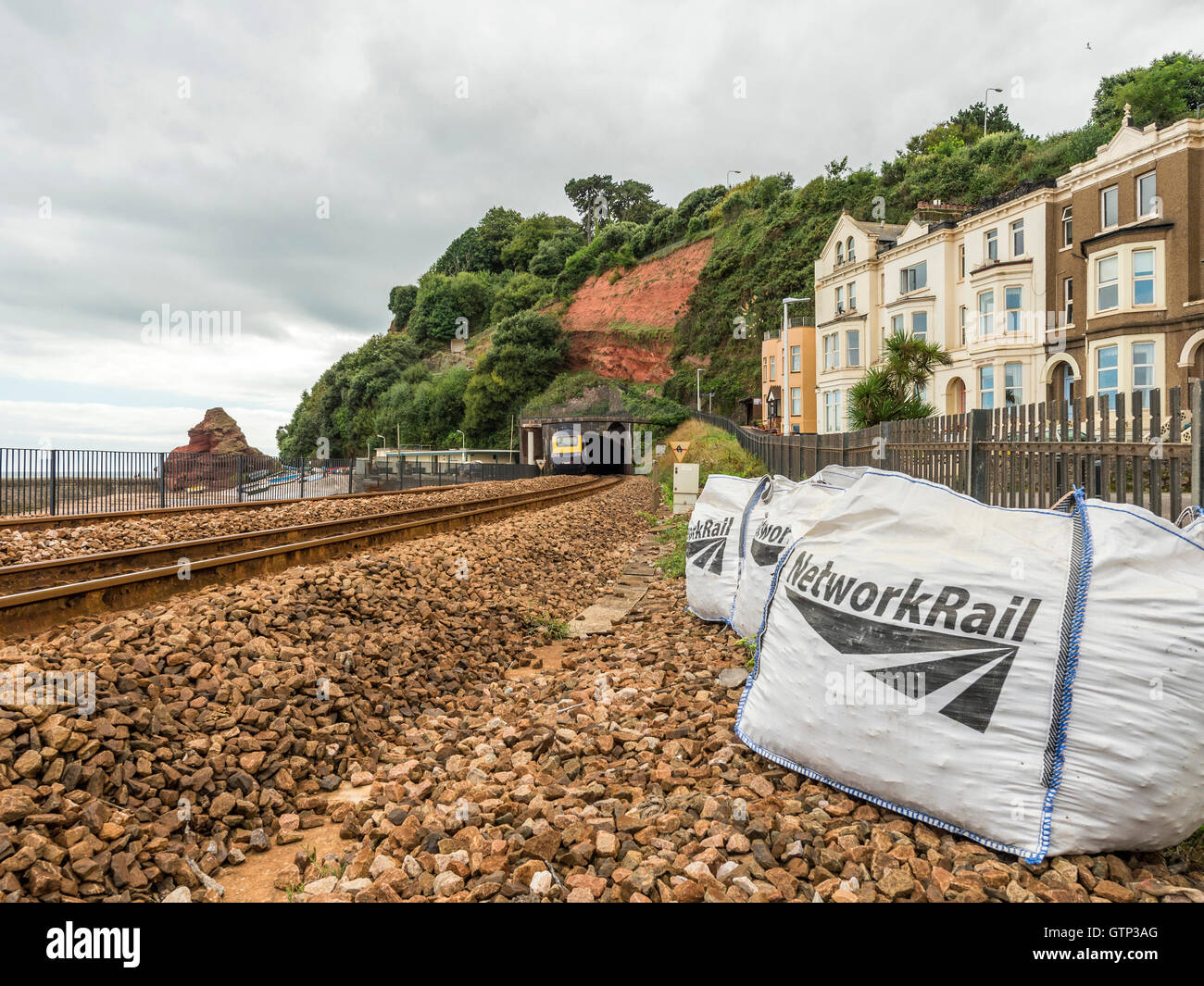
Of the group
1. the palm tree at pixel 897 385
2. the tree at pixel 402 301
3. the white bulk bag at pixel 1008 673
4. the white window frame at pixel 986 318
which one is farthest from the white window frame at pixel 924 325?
the tree at pixel 402 301

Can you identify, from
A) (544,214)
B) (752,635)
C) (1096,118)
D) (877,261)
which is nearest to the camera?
(752,635)

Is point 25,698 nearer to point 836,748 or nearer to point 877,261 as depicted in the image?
point 836,748

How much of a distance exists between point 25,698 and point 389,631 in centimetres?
249

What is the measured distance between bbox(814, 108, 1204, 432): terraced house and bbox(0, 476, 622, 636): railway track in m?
20.2

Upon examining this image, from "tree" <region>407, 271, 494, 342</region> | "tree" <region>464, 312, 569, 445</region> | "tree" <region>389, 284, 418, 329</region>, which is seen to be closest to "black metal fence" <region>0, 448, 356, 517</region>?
"tree" <region>464, 312, 569, 445</region>

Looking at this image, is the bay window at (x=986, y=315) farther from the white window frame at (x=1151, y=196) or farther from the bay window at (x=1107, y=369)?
the white window frame at (x=1151, y=196)

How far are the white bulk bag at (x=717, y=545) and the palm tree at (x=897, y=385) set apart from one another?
15261 mm

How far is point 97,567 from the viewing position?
808 centimetres

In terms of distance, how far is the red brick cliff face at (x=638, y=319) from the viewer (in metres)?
72.2

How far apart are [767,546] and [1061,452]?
254 cm

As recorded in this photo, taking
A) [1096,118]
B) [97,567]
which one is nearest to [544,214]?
[1096,118]

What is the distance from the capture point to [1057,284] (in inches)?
1040
